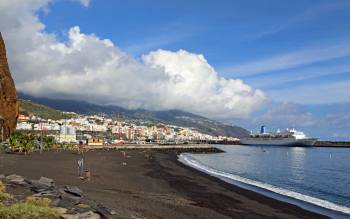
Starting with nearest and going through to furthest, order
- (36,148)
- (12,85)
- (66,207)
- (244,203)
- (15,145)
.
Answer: (66,207), (244,203), (15,145), (12,85), (36,148)

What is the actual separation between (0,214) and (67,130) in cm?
17376

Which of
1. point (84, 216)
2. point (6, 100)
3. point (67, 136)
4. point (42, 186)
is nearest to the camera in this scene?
point (84, 216)

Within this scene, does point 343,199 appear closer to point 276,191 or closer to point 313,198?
point 313,198

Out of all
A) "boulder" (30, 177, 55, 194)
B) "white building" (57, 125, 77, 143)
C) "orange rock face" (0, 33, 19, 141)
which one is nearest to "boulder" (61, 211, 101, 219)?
"boulder" (30, 177, 55, 194)

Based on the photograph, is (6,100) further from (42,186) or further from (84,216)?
(84,216)

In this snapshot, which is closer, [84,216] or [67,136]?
[84,216]

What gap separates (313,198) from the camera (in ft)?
110

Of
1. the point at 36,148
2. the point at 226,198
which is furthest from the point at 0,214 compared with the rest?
the point at 36,148

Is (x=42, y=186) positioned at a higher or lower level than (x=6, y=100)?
lower

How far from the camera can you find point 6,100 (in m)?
91.8

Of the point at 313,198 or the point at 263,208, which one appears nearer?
the point at 263,208

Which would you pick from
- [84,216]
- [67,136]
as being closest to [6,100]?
[67,136]

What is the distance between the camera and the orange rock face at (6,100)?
90625 millimetres

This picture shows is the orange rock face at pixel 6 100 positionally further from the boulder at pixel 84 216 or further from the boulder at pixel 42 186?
the boulder at pixel 84 216
